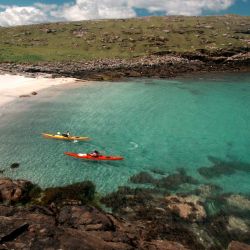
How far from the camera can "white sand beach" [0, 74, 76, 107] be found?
5947 cm

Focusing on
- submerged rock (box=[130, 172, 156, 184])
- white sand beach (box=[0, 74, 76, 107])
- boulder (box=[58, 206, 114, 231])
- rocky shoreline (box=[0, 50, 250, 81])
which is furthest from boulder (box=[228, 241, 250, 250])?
rocky shoreline (box=[0, 50, 250, 81])

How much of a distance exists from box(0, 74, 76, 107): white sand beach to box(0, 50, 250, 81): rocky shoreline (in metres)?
5.30

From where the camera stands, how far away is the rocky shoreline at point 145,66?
3248 inches

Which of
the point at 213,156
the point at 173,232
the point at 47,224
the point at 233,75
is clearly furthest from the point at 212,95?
the point at 47,224

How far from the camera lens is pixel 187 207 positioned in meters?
24.5

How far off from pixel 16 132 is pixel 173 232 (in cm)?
2782

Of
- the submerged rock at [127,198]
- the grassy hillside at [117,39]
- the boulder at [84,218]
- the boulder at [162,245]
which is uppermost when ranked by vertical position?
the grassy hillside at [117,39]

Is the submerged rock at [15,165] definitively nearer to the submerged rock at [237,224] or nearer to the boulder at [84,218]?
the boulder at [84,218]

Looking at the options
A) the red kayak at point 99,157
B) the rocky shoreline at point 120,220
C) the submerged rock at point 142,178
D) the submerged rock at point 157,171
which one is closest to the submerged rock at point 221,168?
the rocky shoreline at point 120,220

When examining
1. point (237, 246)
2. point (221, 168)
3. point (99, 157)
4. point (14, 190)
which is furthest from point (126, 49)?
point (237, 246)

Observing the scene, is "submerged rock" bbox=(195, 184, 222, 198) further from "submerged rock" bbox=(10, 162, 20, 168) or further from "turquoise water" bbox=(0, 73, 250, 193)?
"submerged rock" bbox=(10, 162, 20, 168)

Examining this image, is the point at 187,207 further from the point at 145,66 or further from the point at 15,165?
the point at 145,66

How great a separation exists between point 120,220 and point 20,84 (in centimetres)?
5301

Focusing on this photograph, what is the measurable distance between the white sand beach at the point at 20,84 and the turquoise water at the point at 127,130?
3.03 m
